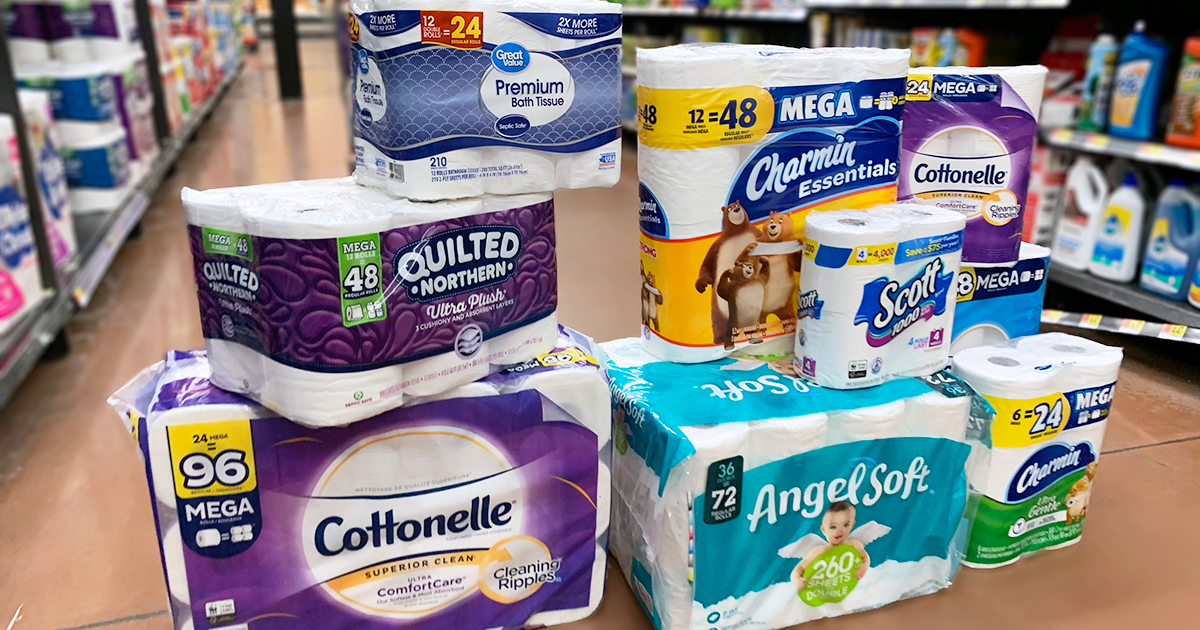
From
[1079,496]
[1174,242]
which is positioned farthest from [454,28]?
[1174,242]

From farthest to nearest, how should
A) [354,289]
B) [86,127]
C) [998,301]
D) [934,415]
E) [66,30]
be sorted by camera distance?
[66,30] → [86,127] → [998,301] → [934,415] → [354,289]

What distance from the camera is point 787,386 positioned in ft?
4.11

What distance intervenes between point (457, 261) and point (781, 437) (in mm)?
501

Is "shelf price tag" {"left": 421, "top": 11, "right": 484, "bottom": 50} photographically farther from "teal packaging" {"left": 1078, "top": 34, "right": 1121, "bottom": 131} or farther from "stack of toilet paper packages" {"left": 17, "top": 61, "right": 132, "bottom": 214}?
"stack of toilet paper packages" {"left": 17, "top": 61, "right": 132, "bottom": 214}

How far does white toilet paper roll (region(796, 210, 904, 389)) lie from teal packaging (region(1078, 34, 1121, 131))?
1.86 m

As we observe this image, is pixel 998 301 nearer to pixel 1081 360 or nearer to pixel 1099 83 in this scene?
pixel 1081 360

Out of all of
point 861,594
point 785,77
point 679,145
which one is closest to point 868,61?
point 785,77

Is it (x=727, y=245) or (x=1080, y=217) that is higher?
(x=727, y=245)

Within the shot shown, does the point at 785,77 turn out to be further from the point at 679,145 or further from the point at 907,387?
the point at 907,387

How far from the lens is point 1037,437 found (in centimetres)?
128

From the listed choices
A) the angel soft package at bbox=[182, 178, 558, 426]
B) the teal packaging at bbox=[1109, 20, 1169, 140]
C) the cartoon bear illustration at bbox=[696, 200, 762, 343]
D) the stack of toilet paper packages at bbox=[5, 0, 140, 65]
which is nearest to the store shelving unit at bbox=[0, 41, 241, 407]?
the stack of toilet paper packages at bbox=[5, 0, 140, 65]

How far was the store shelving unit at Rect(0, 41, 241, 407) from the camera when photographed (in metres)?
2.08

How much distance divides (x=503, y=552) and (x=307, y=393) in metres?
0.38

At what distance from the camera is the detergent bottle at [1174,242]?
2.35m
